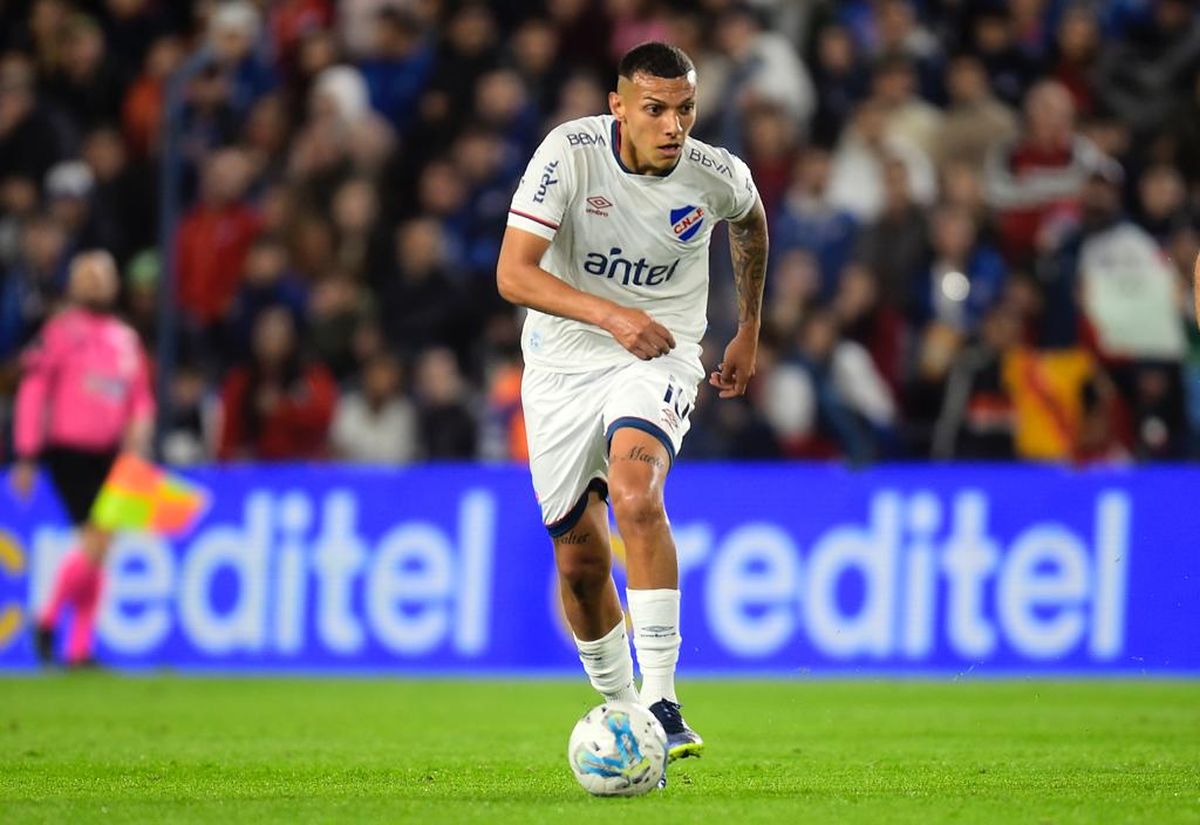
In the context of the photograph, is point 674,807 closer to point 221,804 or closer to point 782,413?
point 221,804

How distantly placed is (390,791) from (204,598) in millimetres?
7974

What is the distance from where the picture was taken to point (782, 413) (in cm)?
1538

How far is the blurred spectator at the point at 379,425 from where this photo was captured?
52.6 ft

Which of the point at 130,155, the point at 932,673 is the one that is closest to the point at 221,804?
the point at 932,673

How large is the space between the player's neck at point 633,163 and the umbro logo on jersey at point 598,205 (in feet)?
0.48

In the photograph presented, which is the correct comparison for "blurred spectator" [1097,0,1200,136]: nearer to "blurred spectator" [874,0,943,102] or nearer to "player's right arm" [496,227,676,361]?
"blurred spectator" [874,0,943,102]

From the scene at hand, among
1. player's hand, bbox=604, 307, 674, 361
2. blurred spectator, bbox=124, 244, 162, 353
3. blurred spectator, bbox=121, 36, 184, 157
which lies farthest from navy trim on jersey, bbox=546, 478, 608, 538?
blurred spectator, bbox=121, 36, 184, 157

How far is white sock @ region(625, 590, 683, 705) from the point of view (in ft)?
24.5

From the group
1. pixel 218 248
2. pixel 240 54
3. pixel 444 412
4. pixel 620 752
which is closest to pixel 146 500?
pixel 444 412

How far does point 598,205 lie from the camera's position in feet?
25.9

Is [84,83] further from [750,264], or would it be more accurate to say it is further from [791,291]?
[750,264]

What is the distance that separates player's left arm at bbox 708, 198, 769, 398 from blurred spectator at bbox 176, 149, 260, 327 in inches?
378

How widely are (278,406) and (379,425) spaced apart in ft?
2.57

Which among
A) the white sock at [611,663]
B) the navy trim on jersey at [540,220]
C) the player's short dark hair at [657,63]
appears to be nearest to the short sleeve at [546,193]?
the navy trim on jersey at [540,220]
